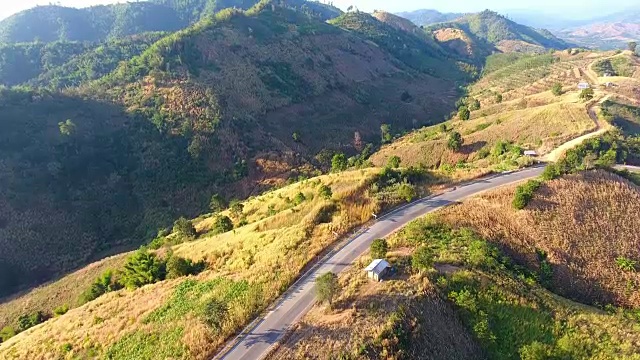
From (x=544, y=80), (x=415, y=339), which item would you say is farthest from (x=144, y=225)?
(x=544, y=80)

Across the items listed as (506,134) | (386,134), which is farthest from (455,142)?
(386,134)

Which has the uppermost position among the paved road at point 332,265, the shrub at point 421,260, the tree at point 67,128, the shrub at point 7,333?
the tree at point 67,128

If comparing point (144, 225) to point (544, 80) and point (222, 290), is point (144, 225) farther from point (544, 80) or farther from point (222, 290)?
point (544, 80)

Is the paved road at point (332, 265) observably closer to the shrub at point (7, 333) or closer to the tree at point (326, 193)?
the tree at point (326, 193)

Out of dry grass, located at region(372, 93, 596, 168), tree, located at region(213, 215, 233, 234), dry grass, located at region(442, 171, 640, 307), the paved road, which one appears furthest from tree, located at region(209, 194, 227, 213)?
dry grass, located at region(442, 171, 640, 307)

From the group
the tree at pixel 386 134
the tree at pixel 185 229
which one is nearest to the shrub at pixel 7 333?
the tree at pixel 185 229

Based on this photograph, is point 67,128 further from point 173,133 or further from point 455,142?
point 455,142
